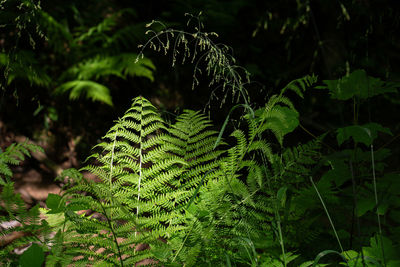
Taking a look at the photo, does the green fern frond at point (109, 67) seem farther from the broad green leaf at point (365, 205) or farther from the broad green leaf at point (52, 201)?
the broad green leaf at point (365, 205)

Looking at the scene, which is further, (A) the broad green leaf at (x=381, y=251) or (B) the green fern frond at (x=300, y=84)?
(B) the green fern frond at (x=300, y=84)

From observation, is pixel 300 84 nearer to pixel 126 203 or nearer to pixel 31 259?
pixel 126 203

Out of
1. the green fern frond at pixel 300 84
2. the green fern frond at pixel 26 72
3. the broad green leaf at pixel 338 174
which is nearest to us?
the green fern frond at pixel 300 84

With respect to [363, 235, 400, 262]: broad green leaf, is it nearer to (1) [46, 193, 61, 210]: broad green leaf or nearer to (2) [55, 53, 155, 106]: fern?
(1) [46, 193, 61, 210]: broad green leaf

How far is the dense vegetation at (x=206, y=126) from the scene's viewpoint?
124cm

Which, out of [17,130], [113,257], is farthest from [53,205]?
[17,130]

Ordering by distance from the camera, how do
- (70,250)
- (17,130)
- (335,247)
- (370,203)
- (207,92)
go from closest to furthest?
(70,250)
(370,203)
(335,247)
(17,130)
(207,92)

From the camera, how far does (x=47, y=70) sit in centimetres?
379

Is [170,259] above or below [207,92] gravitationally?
below

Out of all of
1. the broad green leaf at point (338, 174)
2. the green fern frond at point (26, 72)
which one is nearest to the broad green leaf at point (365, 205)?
the broad green leaf at point (338, 174)

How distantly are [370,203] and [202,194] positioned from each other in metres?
0.75

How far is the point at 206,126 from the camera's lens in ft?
6.01

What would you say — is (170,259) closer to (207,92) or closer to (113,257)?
(113,257)

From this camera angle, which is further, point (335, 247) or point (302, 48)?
point (302, 48)
